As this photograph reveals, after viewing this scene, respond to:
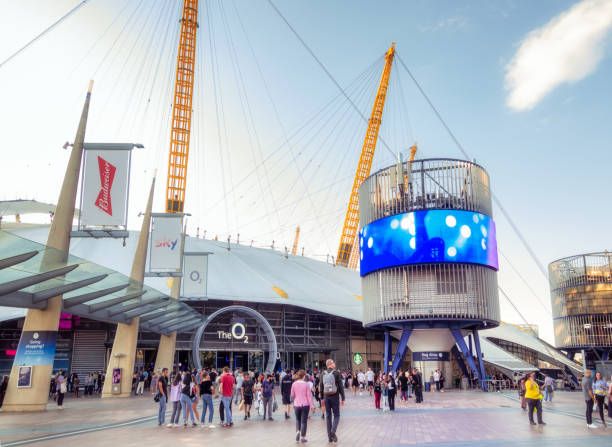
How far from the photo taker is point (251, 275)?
49.8 m

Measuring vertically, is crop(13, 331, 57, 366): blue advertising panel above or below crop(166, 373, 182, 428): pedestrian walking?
above

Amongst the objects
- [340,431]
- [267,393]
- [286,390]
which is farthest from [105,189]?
[340,431]

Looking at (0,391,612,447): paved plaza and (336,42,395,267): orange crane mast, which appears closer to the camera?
(0,391,612,447): paved plaza

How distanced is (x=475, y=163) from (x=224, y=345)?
25261 millimetres

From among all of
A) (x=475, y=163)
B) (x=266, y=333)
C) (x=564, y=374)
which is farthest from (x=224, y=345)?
(x=564, y=374)

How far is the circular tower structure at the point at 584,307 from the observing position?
5562 cm

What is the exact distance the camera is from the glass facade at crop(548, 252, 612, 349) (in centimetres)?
5562

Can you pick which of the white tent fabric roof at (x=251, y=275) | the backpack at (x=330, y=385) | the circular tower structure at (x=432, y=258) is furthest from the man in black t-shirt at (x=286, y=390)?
the white tent fabric roof at (x=251, y=275)

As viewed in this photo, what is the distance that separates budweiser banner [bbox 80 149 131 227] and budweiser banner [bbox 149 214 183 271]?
1001 cm

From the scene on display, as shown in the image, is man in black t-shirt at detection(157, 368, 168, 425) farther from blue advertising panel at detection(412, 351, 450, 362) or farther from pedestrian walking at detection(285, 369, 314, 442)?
blue advertising panel at detection(412, 351, 450, 362)

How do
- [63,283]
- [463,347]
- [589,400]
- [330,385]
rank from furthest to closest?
[463,347], [63,283], [589,400], [330,385]

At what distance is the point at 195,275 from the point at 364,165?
51.4 metres

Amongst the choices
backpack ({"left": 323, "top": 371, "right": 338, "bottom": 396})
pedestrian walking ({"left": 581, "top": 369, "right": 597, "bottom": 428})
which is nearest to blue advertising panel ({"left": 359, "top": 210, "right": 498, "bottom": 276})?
pedestrian walking ({"left": 581, "top": 369, "right": 597, "bottom": 428})

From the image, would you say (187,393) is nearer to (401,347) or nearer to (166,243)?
(166,243)
